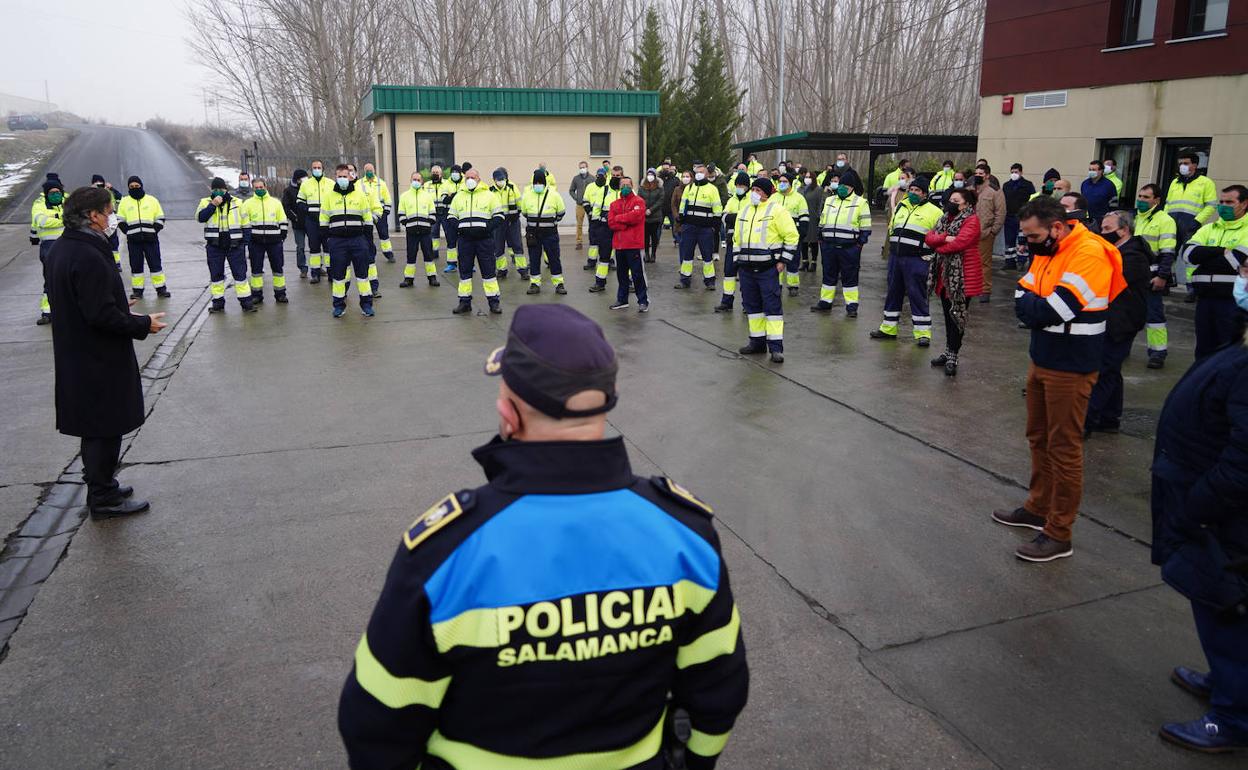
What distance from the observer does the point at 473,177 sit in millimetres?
12188

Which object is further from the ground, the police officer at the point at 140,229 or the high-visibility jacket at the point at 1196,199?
the high-visibility jacket at the point at 1196,199

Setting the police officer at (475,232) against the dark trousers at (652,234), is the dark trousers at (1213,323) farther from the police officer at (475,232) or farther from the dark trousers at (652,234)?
the dark trousers at (652,234)

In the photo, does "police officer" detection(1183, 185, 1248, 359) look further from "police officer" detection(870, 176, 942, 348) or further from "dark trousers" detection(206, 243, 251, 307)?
"dark trousers" detection(206, 243, 251, 307)

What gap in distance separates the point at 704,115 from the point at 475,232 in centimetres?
1986

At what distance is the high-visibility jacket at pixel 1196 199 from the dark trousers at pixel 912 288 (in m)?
5.68

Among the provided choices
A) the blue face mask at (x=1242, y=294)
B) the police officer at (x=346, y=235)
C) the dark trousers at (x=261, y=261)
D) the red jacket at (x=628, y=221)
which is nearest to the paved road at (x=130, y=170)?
the dark trousers at (x=261, y=261)

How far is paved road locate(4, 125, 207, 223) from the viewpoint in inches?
1275

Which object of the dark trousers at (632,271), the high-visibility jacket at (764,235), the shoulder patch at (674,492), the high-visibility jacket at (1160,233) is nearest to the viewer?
the shoulder patch at (674,492)

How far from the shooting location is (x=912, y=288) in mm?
10203

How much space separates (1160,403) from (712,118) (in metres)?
23.9

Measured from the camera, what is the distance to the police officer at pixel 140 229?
13.1 m

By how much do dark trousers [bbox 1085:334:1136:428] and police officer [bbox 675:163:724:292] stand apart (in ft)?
25.7

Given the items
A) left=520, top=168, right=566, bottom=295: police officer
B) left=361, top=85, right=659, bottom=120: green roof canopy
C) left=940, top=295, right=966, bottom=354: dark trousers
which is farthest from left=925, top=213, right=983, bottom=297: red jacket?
left=361, top=85, right=659, bottom=120: green roof canopy

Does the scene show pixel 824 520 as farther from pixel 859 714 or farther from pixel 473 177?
pixel 473 177
